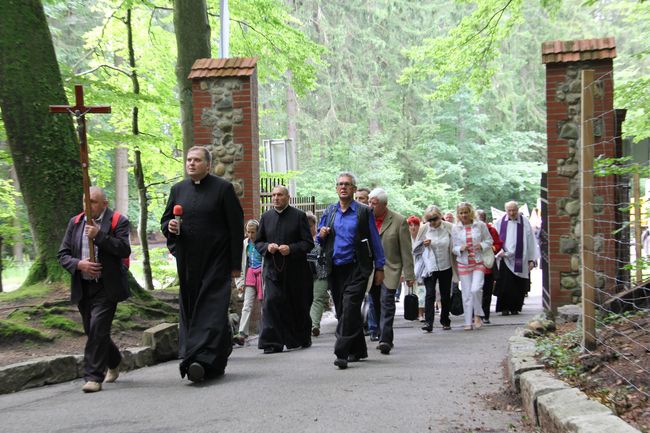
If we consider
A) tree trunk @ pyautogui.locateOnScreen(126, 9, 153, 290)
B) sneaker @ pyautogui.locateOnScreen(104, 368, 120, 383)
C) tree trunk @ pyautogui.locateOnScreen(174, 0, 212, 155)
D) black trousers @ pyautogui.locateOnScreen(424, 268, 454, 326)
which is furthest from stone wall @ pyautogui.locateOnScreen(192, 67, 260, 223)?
tree trunk @ pyautogui.locateOnScreen(126, 9, 153, 290)

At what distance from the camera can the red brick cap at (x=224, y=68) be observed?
472 inches

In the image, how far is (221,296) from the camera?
295 inches

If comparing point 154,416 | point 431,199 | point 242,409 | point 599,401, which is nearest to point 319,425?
point 242,409

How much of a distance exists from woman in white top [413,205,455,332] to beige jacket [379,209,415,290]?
1.98m

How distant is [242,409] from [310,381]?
4.67 feet

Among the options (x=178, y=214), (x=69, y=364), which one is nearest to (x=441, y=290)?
(x=178, y=214)

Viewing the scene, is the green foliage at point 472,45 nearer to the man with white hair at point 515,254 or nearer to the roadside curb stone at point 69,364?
the man with white hair at point 515,254

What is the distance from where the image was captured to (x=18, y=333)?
8633 mm

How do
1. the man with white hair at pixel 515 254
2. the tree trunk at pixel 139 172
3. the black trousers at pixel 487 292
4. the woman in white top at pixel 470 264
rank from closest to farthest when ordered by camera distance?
the woman in white top at pixel 470 264, the black trousers at pixel 487 292, the man with white hair at pixel 515 254, the tree trunk at pixel 139 172

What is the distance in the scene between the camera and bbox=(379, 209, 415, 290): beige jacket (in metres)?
9.96

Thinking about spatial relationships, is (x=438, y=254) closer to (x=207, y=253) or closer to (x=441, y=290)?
(x=441, y=290)

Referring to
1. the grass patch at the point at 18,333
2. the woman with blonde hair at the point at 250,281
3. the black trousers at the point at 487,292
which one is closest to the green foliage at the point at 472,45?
the black trousers at the point at 487,292

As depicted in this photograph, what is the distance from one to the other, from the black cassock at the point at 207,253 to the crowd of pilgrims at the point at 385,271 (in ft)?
4.48

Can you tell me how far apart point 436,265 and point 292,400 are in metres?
6.29
